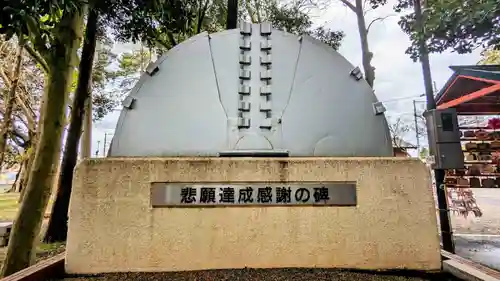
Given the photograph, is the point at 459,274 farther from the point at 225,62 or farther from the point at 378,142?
the point at 225,62

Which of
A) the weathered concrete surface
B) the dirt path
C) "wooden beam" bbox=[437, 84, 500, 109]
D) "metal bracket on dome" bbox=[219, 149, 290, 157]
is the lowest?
the dirt path

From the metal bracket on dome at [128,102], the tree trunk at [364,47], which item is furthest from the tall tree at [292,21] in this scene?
the metal bracket on dome at [128,102]

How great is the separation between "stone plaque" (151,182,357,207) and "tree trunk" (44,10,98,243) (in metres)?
5.26

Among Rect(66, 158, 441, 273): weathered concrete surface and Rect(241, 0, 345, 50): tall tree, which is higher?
Rect(241, 0, 345, 50): tall tree

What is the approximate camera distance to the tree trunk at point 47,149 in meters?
4.11

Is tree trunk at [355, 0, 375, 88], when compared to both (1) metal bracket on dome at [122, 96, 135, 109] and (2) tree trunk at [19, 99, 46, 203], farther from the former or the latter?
(2) tree trunk at [19, 99, 46, 203]

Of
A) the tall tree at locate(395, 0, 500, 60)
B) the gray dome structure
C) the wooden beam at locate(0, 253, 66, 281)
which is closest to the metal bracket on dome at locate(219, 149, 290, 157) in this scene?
the gray dome structure

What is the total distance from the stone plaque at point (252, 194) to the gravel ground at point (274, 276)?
0.68m

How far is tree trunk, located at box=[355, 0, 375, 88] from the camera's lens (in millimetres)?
11148

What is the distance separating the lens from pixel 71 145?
7.82 metres

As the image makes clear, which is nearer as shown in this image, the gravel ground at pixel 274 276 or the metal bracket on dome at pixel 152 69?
the gravel ground at pixel 274 276

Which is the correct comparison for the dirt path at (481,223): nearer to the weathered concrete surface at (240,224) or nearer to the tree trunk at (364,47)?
the tree trunk at (364,47)

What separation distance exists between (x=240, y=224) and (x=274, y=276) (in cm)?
62

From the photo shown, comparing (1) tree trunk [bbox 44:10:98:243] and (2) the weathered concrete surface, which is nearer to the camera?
(2) the weathered concrete surface
